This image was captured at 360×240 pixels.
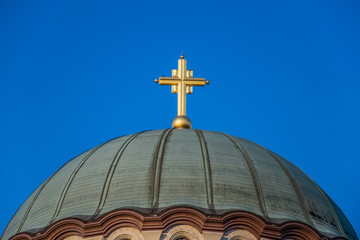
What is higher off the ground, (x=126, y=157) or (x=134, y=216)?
(x=126, y=157)

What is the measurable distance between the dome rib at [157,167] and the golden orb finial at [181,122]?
2.13 m

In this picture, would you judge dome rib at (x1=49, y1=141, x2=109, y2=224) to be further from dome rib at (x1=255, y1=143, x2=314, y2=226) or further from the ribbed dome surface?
dome rib at (x1=255, y1=143, x2=314, y2=226)

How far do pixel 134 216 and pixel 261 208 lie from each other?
4591mm

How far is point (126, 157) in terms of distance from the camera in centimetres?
3878

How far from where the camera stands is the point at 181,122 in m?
43.0

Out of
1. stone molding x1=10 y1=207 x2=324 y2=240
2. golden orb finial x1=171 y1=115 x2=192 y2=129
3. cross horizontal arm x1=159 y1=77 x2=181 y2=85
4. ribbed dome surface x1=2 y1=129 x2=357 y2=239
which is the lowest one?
stone molding x1=10 y1=207 x2=324 y2=240

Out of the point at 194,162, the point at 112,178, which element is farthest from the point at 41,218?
the point at 194,162

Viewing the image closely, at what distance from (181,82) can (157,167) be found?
6.67 m

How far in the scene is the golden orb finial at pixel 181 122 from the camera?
4300 centimetres

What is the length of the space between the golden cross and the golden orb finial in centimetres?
43

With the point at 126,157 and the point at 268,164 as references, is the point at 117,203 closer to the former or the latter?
the point at 126,157

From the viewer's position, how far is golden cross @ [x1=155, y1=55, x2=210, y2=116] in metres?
43.3

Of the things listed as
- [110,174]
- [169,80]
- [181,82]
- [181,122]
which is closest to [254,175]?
[110,174]

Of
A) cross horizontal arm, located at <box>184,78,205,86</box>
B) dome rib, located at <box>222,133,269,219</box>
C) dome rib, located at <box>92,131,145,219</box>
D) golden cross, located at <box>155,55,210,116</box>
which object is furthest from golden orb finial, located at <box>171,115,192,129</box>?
dome rib, located at <box>222,133,269,219</box>
